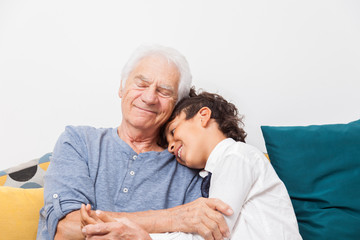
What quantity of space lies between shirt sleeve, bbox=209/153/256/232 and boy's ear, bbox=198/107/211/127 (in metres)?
0.30

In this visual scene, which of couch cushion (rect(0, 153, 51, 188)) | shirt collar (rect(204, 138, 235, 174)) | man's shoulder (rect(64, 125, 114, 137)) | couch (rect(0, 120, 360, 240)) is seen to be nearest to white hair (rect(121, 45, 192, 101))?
man's shoulder (rect(64, 125, 114, 137))

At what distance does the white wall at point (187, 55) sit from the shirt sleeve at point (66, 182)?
26.9 inches

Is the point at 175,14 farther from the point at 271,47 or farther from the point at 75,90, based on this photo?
the point at 75,90

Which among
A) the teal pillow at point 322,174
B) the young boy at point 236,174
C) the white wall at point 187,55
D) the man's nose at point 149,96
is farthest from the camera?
the white wall at point 187,55

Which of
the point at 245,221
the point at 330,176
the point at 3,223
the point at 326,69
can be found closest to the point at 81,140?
the point at 3,223

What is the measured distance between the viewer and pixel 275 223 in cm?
133

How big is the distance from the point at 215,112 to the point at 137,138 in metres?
0.45

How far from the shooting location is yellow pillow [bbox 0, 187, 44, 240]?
1470mm

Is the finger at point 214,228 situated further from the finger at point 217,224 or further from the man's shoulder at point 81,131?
the man's shoulder at point 81,131

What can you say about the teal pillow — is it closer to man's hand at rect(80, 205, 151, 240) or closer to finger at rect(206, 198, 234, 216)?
finger at rect(206, 198, 234, 216)

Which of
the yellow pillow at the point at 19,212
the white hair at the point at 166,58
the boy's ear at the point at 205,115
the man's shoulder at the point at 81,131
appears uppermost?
the white hair at the point at 166,58

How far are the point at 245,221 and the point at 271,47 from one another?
50.4 inches

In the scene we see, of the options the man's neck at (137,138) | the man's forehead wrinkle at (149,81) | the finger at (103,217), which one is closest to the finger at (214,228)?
the finger at (103,217)

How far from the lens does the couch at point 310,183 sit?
1529mm
